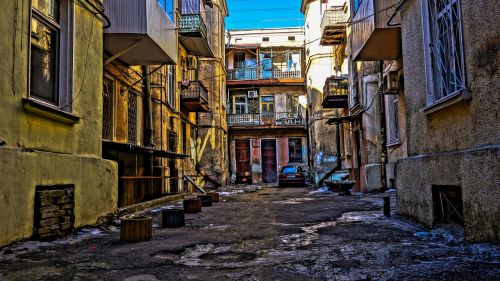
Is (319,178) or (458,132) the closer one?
(458,132)

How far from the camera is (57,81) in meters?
6.82

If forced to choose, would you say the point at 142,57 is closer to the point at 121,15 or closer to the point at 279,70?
the point at 121,15

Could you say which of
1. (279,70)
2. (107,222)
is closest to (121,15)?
(107,222)

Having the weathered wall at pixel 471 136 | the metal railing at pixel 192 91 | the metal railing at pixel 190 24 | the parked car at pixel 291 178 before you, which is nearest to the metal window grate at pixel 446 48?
the weathered wall at pixel 471 136

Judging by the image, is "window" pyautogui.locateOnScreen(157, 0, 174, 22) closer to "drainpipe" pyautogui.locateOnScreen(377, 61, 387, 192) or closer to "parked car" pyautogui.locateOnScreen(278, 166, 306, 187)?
"drainpipe" pyautogui.locateOnScreen(377, 61, 387, 192)

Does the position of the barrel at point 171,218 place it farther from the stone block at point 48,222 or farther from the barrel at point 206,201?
the barrel at point 206,201

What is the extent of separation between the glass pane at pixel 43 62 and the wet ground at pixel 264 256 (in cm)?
231

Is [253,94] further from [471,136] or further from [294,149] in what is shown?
[471,136]

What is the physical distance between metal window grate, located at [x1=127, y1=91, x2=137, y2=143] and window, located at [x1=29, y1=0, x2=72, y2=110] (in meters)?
6.06

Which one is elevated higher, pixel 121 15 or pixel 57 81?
pixel 121 15

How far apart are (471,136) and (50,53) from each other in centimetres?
632

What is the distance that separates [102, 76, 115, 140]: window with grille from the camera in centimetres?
1111

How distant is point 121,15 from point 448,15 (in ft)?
23.6

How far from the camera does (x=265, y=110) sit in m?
34.8
